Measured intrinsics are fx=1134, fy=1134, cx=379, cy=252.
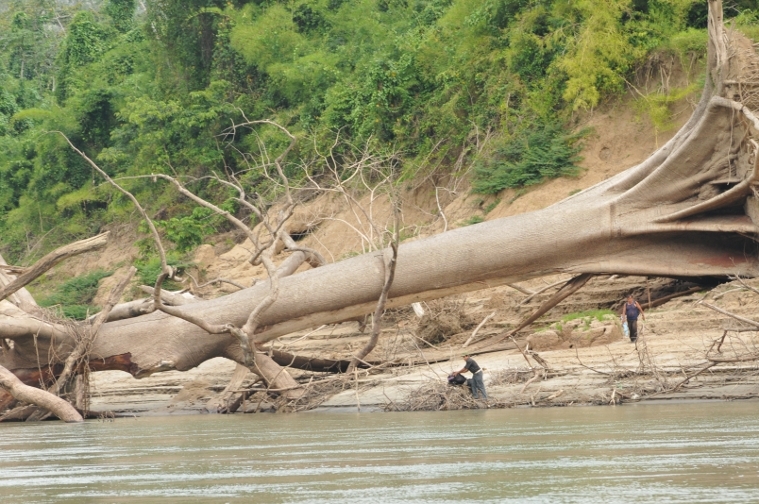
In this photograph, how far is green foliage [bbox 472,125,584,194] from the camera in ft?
64.2

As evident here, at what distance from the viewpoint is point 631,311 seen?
1365 cm

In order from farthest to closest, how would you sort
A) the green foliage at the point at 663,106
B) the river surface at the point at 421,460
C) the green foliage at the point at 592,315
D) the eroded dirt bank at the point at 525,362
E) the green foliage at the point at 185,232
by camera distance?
the green foliage at the point at 185,232
the green foliage at the point at 663,106
the green foliage at the point at 592,315
the eroded dirt bank at the point at 525,362
the river surface at the point at 421,460

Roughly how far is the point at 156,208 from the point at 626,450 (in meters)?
26.8

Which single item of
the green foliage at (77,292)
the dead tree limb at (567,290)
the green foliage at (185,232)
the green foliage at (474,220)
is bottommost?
the green foliage at (77,292)

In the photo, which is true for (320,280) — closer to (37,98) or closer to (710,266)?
(710,266)

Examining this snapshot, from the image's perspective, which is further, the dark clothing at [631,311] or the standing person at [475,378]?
the dark clothing at [631,311]

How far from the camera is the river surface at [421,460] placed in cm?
552

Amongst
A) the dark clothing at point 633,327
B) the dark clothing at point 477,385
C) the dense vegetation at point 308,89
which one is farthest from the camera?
the dense vegetation at point 308,89

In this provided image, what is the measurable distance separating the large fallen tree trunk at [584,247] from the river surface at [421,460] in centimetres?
219

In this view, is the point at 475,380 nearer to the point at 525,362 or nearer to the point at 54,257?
the point at 525,362

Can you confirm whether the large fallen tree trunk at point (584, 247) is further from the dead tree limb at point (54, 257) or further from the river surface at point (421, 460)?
the river surface at point (421, 460)

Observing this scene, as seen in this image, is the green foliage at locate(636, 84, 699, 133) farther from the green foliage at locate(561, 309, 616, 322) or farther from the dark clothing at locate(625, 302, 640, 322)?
the dark clothing at locate(625, 302, 640, 322)

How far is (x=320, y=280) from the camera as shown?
13.5 metres

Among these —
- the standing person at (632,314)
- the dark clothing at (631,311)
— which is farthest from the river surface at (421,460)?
the dark clothing at (631,311)
